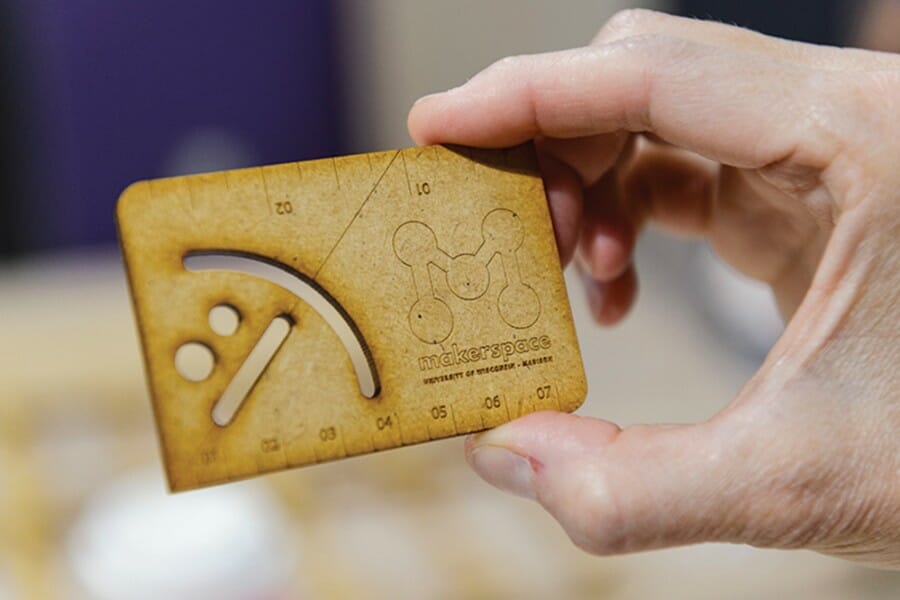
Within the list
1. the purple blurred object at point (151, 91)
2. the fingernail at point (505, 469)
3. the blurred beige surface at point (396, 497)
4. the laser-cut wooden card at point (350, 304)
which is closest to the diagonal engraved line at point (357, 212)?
the laser-cut wooden card at point (350, 304)

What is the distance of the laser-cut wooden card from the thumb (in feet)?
0.24

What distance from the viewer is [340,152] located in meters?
2.62

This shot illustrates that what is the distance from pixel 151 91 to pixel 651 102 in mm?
1901

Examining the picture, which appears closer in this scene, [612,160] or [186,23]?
[612,160]

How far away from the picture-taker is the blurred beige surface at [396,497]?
3.40 feet

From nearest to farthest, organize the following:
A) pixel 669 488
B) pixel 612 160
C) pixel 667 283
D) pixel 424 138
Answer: pixel 669 488 → pixel 424 138 → pixel 612 160 → pixel 667 283

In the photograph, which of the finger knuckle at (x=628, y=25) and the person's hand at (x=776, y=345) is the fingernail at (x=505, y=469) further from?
the finger knuckle at (x=628, y=25)

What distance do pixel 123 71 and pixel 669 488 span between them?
202 cm

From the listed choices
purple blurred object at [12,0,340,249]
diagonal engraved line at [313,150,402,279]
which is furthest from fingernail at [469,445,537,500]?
purple blurred object at [12,0,340,249]

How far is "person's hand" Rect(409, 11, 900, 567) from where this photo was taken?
0.56 metres

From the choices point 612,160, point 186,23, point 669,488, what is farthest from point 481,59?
point 669,488

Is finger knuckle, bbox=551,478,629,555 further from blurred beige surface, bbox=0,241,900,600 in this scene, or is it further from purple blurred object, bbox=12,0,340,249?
purple blurred object, bbox=12,0,340,249

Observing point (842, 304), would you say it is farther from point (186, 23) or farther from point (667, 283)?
point (186, 23)

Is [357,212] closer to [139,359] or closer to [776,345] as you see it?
[776,345]
